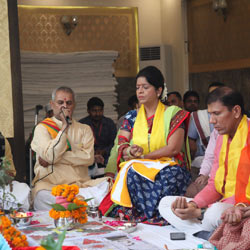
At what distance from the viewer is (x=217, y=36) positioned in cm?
823

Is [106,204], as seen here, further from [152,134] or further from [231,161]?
[231,161]

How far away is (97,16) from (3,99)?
3752 mm

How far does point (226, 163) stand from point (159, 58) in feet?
18.0

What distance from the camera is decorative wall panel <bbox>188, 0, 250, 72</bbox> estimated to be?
301 inches

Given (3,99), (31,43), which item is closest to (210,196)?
(3,99)

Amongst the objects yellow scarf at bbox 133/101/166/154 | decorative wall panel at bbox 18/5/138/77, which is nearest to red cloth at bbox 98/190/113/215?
yellow scarf at bbox 133/101/166/154

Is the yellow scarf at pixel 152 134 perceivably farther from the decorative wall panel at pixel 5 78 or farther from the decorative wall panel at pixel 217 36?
the decorative wall panel at pixel 217 36

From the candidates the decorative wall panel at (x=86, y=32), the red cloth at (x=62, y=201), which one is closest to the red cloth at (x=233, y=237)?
the red cloth at (x=62, y=201)

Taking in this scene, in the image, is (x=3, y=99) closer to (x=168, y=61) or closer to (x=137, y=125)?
(x=137, y=125)

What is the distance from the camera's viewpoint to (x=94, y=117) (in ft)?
23.2

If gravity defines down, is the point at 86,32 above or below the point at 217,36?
above

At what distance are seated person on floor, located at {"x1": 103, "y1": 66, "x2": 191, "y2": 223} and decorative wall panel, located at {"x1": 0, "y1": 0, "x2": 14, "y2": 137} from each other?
1.24 meters

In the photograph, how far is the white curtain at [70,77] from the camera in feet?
26.5

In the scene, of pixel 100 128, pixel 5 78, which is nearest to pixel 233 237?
pixel 5 78
